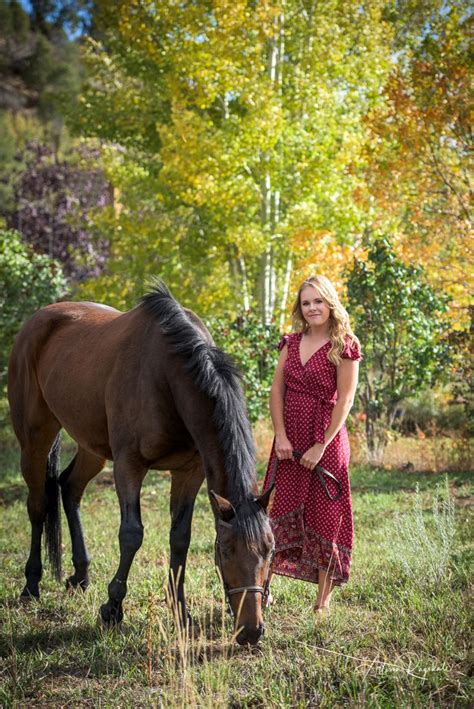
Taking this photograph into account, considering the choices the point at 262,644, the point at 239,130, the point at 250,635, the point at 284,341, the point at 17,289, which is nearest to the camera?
the point at 250,635

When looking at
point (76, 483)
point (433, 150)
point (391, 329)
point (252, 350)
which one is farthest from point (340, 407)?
point (433, 150)

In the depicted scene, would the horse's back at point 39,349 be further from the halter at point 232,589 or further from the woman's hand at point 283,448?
the halter at point 232,589

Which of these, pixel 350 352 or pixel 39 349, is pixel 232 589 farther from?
pixel 39 349

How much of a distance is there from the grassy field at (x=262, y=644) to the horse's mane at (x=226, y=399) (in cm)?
45

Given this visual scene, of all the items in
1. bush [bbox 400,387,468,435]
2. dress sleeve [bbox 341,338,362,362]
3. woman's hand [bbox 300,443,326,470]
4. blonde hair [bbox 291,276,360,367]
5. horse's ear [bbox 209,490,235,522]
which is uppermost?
blonde hair [bbox 291,276,360,367]

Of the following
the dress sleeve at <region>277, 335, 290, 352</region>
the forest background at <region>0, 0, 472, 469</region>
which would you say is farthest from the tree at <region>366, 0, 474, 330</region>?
the dress sleeve at <region>277, 335, 290, 352</region>

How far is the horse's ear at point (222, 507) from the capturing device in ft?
9.83

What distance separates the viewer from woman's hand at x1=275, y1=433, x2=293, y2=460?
3748 millimetres

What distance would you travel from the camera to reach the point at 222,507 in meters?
3.01

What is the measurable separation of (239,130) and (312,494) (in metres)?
7.53

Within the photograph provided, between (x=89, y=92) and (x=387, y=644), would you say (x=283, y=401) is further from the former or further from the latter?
(x=89, y=92)

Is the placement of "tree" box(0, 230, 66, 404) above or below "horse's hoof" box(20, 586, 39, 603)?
above

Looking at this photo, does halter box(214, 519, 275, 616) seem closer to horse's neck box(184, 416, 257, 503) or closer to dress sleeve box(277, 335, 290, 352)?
horse's neck box(184, 416, 257, 503)

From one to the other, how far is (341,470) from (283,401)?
1.69 ft
